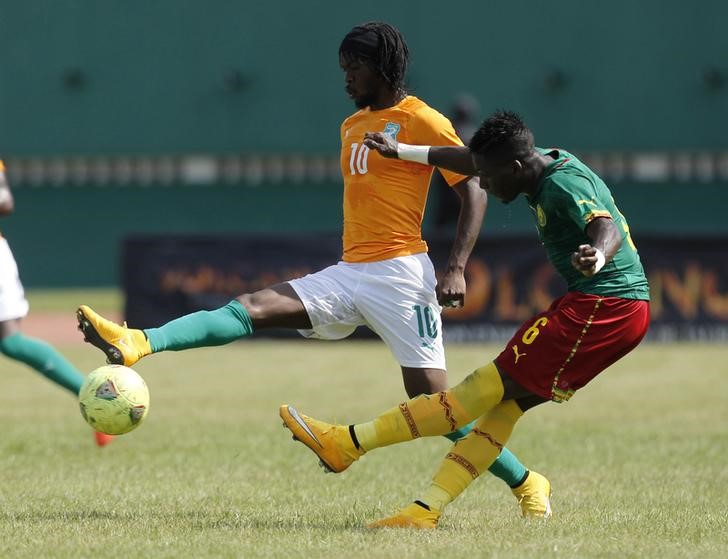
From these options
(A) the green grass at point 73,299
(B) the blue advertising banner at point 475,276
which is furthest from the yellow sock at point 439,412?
(A) the green grass at point 73,299

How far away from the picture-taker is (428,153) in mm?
7121

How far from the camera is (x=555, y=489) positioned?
851cm

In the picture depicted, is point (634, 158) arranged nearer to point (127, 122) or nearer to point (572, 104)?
point (572, 104)

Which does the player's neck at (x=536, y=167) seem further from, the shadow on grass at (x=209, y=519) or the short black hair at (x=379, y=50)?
the shadow on grass at (x=209, y=519)

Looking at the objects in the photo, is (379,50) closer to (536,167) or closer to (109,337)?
(536,167)

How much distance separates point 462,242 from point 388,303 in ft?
1.73

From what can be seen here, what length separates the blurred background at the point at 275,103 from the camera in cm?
3000

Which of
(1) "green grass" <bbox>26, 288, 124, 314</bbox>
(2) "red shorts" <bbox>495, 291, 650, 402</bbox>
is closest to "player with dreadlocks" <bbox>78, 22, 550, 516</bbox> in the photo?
(2) "red shorts" <bbox>495, 291, 650, 402</bbox>

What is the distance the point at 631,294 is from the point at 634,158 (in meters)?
24.9

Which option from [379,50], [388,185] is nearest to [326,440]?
[388,185]

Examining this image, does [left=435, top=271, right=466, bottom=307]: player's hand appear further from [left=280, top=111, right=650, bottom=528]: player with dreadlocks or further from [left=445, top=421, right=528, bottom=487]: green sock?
[left=445, top=421, right=528, bottom=487]: green sock

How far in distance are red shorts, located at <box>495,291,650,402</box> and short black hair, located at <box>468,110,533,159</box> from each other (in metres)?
0.77

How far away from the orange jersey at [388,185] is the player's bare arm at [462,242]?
10 centimetres

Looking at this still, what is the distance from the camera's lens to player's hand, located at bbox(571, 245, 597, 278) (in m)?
6.16
